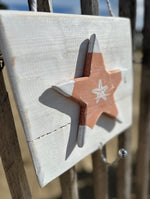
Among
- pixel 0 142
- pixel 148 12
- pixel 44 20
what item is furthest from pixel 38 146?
pixel 148 12

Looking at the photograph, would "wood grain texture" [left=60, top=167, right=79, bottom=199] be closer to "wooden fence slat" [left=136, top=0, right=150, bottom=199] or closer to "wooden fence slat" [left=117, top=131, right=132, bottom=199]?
"wooden fence slat" [left=117, top=131, right=132, bottom=199]

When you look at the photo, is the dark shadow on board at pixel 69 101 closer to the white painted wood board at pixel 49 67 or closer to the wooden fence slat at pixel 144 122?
the white painted wood board at pixel 49 67

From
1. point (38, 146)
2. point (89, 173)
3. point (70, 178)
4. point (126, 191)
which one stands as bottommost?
point (89, 173)

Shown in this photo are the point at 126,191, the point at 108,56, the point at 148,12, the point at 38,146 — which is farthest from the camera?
the point at 126,191

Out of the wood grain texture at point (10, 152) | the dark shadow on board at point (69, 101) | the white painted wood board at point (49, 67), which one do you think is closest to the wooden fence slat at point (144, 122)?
the white painted wood board at point (49, 67)

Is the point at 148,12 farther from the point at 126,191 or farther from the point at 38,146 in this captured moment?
the point at 126,191

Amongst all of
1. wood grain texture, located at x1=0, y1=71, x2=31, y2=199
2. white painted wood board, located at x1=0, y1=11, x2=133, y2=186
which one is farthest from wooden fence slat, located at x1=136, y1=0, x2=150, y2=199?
wood grain texture, located at x1=0, y1=71, x2=31, y2=199
